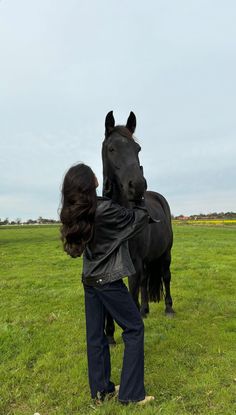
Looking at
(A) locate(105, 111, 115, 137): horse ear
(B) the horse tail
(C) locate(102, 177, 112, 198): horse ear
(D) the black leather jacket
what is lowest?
(B) the horse tail

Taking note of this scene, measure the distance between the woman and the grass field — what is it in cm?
44

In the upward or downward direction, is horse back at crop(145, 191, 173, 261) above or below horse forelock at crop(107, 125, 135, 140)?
below

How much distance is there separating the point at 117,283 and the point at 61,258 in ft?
45.4

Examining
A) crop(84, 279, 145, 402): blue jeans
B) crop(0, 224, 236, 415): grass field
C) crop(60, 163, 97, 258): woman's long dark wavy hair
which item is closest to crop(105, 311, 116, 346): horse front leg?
crop(0, 224, 236, 415): grass field

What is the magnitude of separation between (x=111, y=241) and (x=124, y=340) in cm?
96

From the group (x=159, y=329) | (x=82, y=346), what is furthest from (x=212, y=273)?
(x=82, y=346)

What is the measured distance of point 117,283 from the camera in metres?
3.55

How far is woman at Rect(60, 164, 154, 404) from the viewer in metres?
3.40

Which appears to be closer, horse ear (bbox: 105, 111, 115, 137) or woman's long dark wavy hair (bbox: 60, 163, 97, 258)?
woman's long dark wavy hair (bbox: 60, 163, 97, 258)

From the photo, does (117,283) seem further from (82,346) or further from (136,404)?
(82,346)

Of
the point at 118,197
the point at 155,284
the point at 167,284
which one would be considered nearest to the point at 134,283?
the point at 118,197

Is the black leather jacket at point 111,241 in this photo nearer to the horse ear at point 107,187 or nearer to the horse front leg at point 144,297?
the horse ear at point 107,187

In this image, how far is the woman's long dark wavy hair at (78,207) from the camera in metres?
3.38

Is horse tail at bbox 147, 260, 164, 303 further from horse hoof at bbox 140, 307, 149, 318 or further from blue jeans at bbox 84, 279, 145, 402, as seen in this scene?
blue jeans at bbox 84, 279, 145, 402
